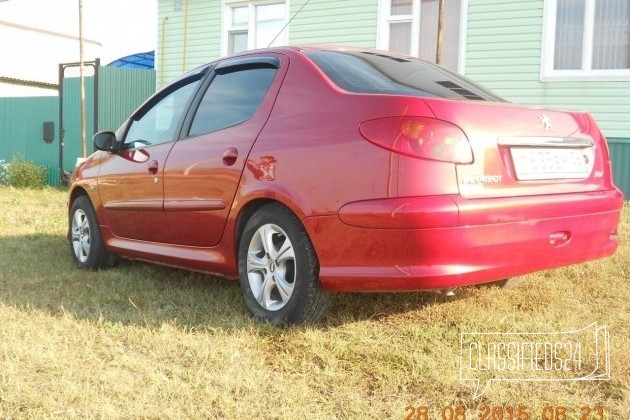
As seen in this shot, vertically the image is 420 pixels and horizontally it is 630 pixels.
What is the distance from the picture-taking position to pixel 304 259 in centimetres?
342

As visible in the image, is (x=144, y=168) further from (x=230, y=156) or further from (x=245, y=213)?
(x=245, y=213)

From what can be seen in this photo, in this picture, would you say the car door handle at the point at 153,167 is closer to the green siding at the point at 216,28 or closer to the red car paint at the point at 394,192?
the red car paint at the point at 394,192

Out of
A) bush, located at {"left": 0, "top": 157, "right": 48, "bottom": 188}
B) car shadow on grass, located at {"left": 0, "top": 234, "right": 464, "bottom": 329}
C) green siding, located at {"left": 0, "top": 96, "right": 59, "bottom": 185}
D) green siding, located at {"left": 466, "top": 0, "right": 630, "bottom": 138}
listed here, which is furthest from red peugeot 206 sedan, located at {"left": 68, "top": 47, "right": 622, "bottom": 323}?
green siding, located at {"left": 0, "top": 96, "right": 59, "bottom": 185}

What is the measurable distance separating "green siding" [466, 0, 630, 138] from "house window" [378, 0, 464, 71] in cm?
36

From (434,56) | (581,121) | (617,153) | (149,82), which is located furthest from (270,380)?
(149,82)

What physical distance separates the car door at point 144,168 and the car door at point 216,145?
0.51ft

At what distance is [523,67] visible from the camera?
10969 mm

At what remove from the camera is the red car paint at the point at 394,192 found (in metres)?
3.04

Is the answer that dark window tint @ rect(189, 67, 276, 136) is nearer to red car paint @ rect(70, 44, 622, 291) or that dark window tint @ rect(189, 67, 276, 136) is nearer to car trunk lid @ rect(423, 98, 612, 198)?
red car paint @ rect(70, 44, 622, 291)

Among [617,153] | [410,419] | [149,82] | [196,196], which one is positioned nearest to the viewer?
[410,419]

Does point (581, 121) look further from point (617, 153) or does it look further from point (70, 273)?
point (617, 153)

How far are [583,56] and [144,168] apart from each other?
8127 millimetres

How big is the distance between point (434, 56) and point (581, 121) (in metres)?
8.63

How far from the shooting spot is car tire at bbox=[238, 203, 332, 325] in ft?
11.3
